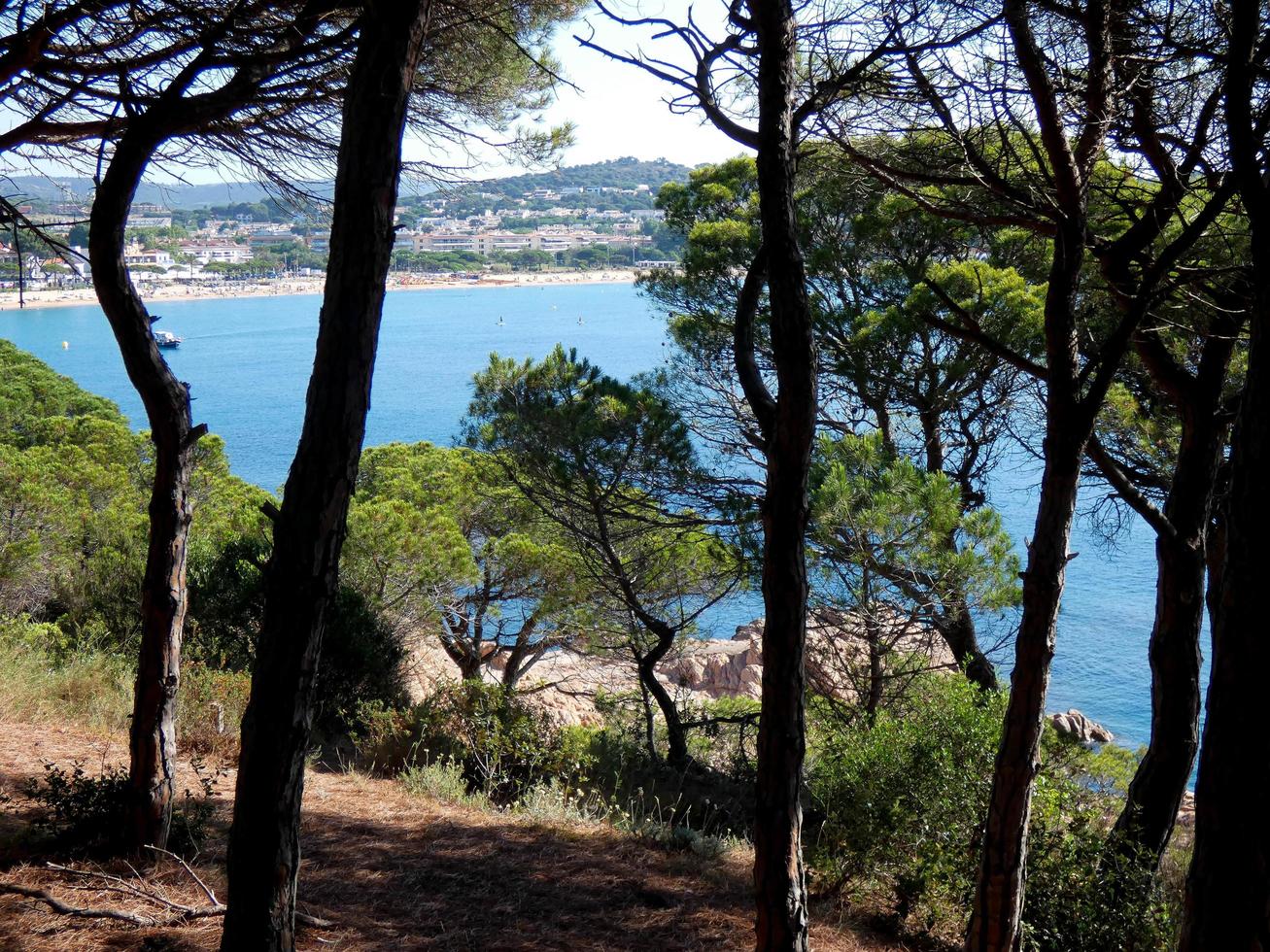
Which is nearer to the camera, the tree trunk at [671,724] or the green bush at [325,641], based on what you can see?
the green bush at [325,641]

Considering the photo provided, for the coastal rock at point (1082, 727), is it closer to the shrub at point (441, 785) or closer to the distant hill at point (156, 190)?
the shrub at point (441, 785)

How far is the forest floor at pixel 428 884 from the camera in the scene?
9.92ft

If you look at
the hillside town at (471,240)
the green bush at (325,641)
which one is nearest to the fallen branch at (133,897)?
the green bush at (325,641)

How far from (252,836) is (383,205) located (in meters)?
1.52

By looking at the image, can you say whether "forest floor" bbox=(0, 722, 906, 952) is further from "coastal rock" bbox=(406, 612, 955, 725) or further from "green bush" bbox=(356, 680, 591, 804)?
"coastal rock" bbox=(406, 612, 955, 725)

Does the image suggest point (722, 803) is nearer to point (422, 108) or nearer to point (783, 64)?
point (422, 108)

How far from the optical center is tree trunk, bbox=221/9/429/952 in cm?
236

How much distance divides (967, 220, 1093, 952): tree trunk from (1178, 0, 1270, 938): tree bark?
1008 mm

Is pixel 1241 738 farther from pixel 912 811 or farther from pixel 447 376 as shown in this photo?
pixel 447 376

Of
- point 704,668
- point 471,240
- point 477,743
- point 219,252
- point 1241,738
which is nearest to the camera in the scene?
point 1241,738

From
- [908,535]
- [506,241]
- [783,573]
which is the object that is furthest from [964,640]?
[506,241]

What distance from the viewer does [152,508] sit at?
3305mm

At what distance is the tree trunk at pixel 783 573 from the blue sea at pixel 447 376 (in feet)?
21.1

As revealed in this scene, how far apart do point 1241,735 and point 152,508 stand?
10.3ft
